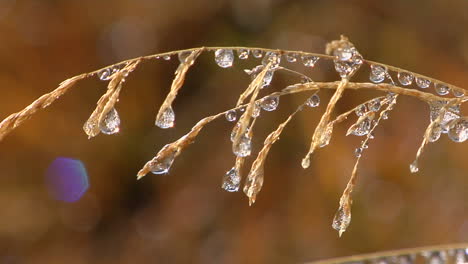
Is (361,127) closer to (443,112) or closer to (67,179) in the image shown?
(443,112)

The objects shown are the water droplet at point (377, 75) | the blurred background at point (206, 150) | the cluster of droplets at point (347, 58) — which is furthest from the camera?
the blurred background at point (206, 150)

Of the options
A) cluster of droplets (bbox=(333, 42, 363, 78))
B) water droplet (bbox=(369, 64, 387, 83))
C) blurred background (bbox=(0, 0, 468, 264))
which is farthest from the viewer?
blurred background (bbox=(0, 0, 468, 264))

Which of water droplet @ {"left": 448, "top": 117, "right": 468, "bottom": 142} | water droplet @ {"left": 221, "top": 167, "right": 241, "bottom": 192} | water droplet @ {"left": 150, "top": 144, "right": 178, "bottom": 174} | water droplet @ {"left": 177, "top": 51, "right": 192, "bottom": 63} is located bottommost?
water droplet @ {"left": 448, "top": 117, "right": 468, "bottom": 142}

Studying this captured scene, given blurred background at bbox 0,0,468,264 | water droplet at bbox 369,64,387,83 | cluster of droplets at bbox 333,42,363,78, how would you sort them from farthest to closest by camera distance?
blurred background at bbox 0,0,468,264 → water droplet at bbox 369,64,387,83 → cluster of droplets at bbox 333,42,363,78

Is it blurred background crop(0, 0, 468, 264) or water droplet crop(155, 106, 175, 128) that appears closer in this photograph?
water droplet crop(155, 106, 175, 128)

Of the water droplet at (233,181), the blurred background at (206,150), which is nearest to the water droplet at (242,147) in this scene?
the water droplet at (233,181)

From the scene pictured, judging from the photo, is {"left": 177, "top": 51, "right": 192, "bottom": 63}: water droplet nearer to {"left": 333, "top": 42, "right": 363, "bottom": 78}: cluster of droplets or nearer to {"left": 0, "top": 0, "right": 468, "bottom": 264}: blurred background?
{"left": 333, "top": 42, "right": 363, "bottom": 78}: cluster of droplets

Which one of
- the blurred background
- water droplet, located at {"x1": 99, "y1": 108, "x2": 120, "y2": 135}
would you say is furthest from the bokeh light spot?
water droplet, located at {"x1": 99, "y1": 108, "x2": 120, "y2": 135}

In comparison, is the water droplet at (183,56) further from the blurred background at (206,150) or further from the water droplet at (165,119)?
the blurred background at (206,150)
